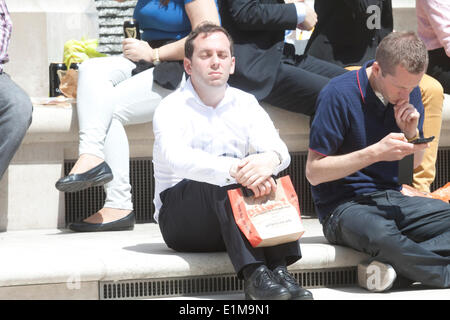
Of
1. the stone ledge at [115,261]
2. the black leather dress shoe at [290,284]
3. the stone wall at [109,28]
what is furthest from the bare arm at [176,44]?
the stone wall at [109,28]

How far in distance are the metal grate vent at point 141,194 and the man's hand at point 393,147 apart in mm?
1603

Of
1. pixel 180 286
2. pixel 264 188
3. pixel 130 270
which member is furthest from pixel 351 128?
pixel 130 270

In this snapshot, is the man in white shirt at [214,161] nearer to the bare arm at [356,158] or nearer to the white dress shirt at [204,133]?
the white dress shirt at [204,133]

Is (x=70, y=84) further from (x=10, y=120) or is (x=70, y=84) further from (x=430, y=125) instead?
(x=430, y=125)

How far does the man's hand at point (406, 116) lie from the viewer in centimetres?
364

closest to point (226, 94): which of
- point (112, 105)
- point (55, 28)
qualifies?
point (112, 105)

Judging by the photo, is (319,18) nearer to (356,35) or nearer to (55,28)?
(356,35)

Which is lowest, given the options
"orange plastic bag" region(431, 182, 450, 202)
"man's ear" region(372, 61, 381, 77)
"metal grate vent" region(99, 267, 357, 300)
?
"metal grate vent" region(99, 267, 357, 300)

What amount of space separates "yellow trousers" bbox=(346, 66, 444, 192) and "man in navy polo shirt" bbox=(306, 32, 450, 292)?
30.0 inches

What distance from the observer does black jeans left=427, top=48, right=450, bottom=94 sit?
17.0ft

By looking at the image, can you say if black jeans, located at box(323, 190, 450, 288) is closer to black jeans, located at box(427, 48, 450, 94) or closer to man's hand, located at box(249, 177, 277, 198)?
man's hand, located at box(249, 177, 277, 198)

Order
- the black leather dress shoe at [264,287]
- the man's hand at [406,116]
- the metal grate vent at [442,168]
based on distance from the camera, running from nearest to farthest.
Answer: the black leather dress shoe at [264,287] < the man's hand at [406,116] < the metal grate vent at [442,168]

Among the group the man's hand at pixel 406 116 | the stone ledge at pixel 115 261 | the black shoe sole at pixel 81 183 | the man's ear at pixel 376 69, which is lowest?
the stone ledge at pixel 115 261

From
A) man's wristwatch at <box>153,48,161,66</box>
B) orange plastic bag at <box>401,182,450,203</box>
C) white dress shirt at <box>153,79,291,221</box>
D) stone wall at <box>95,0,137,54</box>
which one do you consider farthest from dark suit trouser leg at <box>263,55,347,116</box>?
stone wall at <box>95,0,137,54</box>
